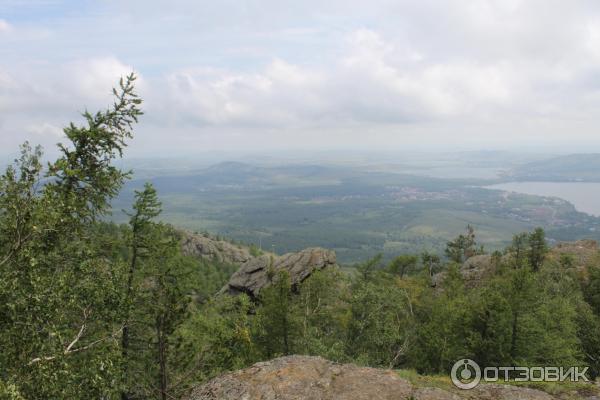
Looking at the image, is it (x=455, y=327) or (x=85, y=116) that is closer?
(x=85, y=116)

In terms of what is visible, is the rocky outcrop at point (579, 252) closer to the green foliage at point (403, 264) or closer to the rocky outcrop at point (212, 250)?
the green foliage at point (403, 264)

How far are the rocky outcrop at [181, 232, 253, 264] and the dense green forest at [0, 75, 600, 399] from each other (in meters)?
97.8

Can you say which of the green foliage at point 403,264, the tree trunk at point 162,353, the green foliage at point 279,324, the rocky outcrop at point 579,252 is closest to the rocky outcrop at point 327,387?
the tree trunk at point 162,353

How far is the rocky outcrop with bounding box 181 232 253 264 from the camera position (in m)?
126

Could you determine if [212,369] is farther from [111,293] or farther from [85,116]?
[85,116]

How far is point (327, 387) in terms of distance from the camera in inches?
476

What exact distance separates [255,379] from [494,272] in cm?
5126

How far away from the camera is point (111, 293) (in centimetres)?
1127

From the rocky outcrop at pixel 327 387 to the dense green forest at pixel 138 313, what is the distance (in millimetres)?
3833

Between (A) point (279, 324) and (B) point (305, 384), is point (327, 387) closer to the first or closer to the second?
(B) point (305, 384)

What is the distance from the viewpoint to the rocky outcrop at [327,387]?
11.6m

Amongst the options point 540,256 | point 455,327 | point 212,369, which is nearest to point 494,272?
point 540,256

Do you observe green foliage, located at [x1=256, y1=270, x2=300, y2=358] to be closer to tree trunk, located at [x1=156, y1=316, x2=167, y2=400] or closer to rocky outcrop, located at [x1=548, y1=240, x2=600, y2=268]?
tree trunk, located at [x1=156, y1=316, x2=167, y2=400]

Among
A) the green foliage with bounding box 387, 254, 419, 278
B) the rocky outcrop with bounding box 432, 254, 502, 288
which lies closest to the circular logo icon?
the rocky outcrop with bounding box 432, 254, 502, 288
